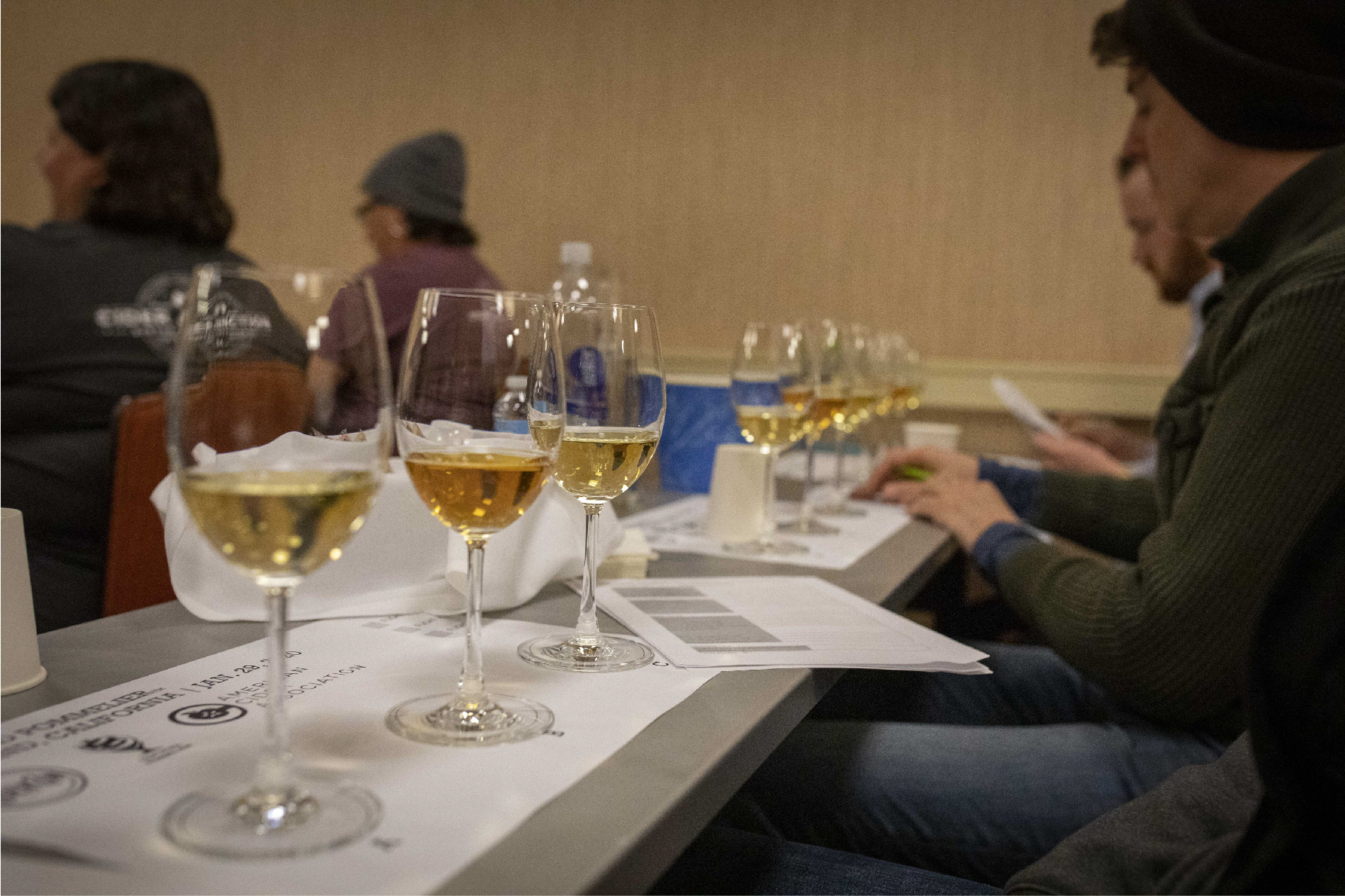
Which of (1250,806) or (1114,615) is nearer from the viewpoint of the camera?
(1250,806)

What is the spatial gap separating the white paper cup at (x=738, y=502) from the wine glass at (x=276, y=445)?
2.63ft

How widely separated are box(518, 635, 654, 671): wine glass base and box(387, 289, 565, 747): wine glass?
81 mm

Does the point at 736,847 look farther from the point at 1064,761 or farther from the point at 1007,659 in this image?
the point at 1007,659

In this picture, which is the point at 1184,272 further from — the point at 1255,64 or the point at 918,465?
the point at 1255,64

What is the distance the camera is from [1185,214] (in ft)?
5.18

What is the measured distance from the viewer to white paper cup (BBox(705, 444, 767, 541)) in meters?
1.32

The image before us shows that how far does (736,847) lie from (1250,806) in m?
0.43

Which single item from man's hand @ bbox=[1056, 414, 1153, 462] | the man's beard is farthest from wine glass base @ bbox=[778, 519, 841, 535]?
the man's beard

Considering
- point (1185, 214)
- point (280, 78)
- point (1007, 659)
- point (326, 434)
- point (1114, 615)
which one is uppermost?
point (280, 78)

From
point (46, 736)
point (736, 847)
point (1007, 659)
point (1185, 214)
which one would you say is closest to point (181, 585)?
point (46, 736)

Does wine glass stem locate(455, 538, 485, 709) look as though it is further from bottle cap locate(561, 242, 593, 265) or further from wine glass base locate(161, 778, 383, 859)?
bottle cap locate(561, 242, 593, 265)

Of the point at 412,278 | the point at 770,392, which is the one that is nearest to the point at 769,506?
the point at 770,392

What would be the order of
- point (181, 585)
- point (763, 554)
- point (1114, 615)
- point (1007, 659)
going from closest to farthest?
point (181, 585), point (1114, 615), point (763, 554), point (1007, 659)

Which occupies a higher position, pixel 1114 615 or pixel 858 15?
pixel 858 15
